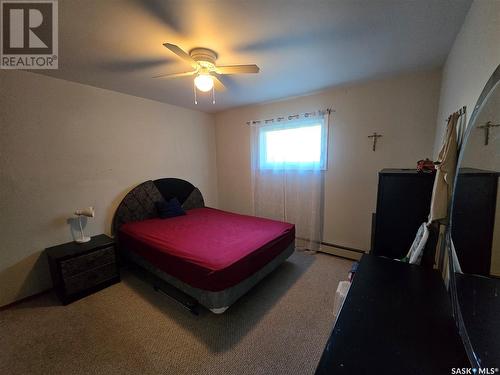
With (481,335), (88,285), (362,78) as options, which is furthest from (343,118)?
(88,285)

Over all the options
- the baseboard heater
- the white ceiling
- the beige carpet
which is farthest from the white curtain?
the beige carpet

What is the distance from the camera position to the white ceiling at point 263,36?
51.1 inches

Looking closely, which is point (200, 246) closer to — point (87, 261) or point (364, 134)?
point (87, 261)

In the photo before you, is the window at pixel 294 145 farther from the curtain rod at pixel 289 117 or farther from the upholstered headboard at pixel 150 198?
the upholstered headboard at pixel 150 198

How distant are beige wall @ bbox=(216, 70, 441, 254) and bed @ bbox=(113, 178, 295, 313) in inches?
39.1

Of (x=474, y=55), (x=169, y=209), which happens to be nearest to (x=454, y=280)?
(x=474, y=55)

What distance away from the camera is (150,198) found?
318cm

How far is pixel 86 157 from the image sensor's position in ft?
8.38

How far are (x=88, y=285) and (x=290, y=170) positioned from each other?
3043 mm

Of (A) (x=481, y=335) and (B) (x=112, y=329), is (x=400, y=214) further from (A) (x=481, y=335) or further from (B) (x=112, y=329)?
(B) (x=112, y=329)

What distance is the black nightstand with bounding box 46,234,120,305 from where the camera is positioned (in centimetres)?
204

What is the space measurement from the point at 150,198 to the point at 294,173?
237 centimetres

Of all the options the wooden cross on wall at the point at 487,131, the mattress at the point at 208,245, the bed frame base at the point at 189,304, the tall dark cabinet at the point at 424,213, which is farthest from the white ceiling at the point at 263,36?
the bed frame base at the point at 189,304

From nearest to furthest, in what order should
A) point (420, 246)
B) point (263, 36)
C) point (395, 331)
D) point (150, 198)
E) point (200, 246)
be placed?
1. point (395, 331)
2. point (420, 246)
3. point (263, 36)
4. point (200, 246)
5. point (150, 198)
